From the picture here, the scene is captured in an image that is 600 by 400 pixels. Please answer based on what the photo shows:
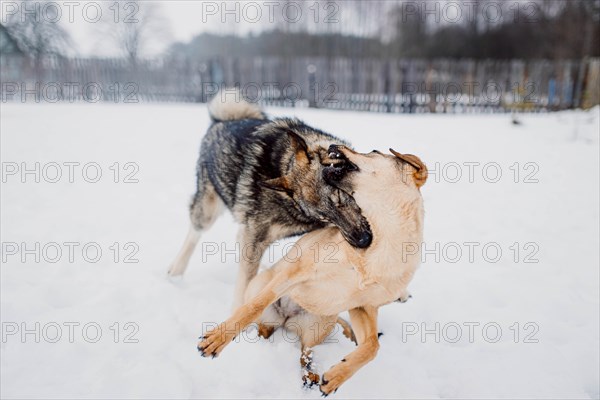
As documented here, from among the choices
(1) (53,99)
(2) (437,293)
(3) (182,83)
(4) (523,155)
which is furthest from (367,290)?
(1) (53,99)

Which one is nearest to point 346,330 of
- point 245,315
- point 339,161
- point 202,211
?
point 245,315

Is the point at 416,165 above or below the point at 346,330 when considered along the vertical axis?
above

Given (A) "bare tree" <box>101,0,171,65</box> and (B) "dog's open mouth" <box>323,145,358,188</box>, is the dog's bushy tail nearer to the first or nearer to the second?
(B) "dog's open mouth" <box>323,145,358,188</box>

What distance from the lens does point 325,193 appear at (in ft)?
7.31

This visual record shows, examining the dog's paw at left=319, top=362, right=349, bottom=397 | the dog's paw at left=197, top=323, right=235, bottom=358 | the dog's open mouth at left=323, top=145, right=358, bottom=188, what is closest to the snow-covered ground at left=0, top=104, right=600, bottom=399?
the dog's paw at left=319, top=362, right=349, bottom=397

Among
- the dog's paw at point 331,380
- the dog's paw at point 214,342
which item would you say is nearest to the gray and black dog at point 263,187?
the dog's paw at point 331,380

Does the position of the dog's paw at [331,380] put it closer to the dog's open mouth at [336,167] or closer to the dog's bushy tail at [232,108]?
the dog's open mouth at [336,167]

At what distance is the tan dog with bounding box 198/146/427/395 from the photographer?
1.89m

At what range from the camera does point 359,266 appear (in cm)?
203

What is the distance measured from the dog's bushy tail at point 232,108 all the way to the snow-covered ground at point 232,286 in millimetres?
1168

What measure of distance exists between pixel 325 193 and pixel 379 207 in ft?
1.26

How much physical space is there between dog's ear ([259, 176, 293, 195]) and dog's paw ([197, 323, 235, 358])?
849 mm

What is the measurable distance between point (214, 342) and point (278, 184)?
3.14 feet

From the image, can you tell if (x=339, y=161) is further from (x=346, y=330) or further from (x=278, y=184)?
(x=346, y=330)
